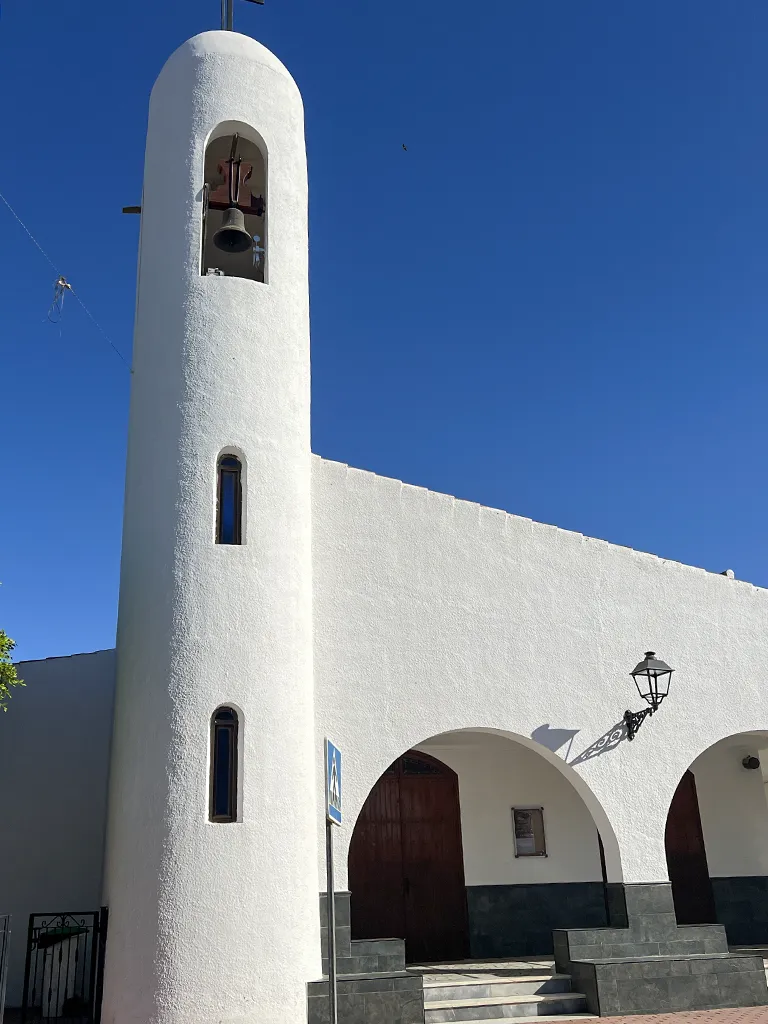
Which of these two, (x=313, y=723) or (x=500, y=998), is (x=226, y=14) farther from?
(x=500, y=998)

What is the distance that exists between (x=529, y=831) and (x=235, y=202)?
957 centimetres

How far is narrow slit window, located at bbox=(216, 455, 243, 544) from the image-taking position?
10.1 metres

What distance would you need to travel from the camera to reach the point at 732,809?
1505 cm

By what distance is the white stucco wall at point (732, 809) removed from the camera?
14781 millimetres

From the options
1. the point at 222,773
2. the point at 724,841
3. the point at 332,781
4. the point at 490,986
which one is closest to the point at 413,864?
the point at 490,986

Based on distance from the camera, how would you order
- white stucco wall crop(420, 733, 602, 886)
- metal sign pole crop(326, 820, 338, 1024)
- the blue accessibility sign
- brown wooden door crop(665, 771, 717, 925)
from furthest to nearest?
brown wooden door crop(665, 771, 717, 925) → white stucco wall crop(420, 733, 602, 886) → the blue accessibility sign → metal sign pole crop(326, 820, 338, 1024)

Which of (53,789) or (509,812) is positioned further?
(509,812)

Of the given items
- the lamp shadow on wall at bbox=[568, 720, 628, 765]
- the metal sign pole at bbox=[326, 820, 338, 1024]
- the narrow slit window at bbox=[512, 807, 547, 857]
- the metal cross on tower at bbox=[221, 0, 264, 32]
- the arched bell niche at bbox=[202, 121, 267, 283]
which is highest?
the metal cross on tower at bbox=[221, 0, 264, 32]

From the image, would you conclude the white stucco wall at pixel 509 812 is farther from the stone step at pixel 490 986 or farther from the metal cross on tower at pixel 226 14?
the metal cross on tower at pixel 226 14

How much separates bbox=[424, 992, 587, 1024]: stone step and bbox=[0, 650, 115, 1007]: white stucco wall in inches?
197

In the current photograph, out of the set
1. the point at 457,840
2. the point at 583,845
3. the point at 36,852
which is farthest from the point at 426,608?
the point at 36,852

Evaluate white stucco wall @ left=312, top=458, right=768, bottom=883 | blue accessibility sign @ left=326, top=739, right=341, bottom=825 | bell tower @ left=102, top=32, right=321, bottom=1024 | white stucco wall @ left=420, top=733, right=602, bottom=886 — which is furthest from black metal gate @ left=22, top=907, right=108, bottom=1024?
white stucco wall @ left=420, top=733, right=602, bottom=886

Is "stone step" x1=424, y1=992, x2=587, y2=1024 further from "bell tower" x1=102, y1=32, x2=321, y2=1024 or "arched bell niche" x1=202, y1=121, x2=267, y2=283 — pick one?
"arched bell niche" x1=202, y1=121, x2=267, y2=283

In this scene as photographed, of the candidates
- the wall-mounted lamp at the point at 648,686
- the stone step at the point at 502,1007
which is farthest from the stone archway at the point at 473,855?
the stone step at the point at 502,1007
